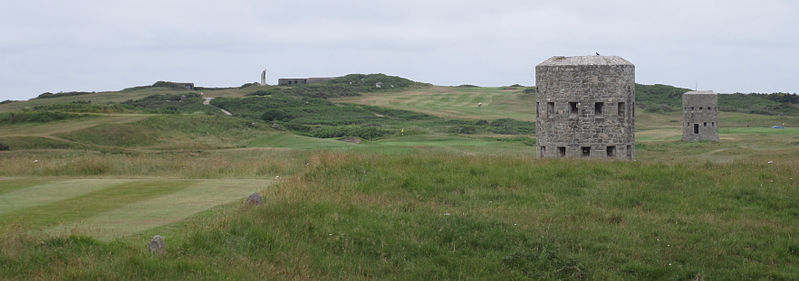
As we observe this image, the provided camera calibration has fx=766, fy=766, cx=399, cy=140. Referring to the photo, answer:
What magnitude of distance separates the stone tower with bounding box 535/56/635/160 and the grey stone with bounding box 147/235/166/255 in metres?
18.4

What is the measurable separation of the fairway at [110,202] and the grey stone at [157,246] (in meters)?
1.25

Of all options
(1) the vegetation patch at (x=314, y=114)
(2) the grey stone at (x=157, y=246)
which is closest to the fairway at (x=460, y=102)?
(1) the vegetation patch at (x=314, y=114)

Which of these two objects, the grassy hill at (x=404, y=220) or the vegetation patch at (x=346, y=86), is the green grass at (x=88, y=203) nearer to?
the grassy hill at (x=404, y=220)

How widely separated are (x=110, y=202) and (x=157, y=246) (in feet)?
16.1

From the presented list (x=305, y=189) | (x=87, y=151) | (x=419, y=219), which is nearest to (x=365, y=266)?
(x=419, y=219)

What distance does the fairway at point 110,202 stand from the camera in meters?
12.2

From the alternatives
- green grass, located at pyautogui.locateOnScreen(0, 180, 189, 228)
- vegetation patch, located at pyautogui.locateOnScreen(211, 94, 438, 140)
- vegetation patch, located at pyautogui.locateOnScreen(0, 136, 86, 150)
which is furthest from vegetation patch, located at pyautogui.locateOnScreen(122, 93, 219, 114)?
green grass, located at pyautogui.locateOnScreen(0, 180, 189, 228)

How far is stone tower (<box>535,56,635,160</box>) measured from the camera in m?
25.9

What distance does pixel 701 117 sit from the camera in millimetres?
62938

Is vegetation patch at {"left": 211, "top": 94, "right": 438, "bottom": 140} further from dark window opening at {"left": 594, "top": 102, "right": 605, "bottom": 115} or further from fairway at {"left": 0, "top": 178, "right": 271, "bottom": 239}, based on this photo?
fairway at {"left": 0, "top": 178, "right": 271, "bottom": 239}

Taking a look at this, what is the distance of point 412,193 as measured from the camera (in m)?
15.8

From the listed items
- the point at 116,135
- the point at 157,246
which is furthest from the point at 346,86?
the point at 157,246

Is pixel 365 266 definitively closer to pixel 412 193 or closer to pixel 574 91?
pixel 412 193

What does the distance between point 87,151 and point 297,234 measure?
30.6 metres
